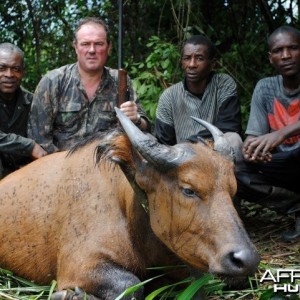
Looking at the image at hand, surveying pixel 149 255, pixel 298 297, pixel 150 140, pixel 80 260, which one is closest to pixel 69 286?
pixel 80 260

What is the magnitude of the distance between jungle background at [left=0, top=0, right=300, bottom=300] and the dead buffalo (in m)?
1.91

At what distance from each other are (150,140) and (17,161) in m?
2.92

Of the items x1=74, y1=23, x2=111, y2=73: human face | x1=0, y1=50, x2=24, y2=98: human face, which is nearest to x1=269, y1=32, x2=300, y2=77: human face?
x1=74, y1=23, x2=111, y2=73: human face

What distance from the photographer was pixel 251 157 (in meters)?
5.82

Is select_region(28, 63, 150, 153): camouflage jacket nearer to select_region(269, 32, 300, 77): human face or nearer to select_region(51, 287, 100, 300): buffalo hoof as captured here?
select_region(269, 32, 300, 77): human face

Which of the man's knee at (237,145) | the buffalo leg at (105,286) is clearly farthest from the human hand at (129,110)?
the buffalo leg at (105,286)

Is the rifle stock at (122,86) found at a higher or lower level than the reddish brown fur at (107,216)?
higher

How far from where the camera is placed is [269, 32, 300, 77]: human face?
6.28 metres

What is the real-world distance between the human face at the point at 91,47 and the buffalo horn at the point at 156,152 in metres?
2.53

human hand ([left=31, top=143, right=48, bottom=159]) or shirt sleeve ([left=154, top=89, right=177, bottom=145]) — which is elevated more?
shirt sleeve ([left=154, top=89, right=177, bottom=145])

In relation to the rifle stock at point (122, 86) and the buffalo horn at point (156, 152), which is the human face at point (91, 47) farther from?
the buffalo horn at point (156, 152)

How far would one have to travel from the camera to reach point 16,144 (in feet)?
20.6

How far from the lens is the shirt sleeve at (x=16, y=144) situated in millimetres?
6281

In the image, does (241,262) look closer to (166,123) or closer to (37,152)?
(37,152)
